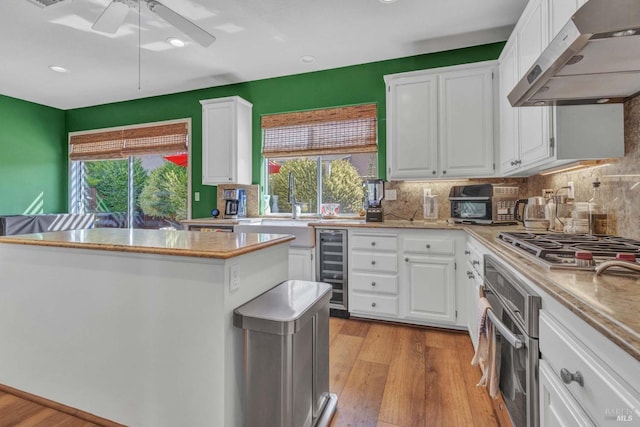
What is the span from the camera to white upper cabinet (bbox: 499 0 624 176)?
66.4 inches

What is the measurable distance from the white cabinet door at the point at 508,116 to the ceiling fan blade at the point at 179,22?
231cm

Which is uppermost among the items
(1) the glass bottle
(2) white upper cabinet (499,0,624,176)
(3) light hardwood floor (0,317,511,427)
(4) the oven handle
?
(2) white upper cabinet (499,0,624,176)

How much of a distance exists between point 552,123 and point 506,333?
4.12 feet

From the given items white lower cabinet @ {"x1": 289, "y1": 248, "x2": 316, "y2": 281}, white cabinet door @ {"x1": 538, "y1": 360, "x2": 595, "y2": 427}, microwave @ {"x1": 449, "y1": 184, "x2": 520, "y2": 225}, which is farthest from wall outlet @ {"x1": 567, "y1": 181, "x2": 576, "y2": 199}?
white lower cabinet @ {"x1": 289, "y1": 248, "x2": 316, "y2": 281}

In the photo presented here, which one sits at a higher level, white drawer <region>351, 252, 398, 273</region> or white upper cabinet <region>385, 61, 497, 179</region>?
white upper cabinet <region>385, 61, 497, 179</region>

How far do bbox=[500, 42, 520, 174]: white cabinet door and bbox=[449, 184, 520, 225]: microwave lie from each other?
8.1 inches

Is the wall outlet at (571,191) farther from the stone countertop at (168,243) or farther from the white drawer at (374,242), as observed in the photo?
the stone countertop at (168,243)

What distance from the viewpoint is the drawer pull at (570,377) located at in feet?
Answer: 2.55

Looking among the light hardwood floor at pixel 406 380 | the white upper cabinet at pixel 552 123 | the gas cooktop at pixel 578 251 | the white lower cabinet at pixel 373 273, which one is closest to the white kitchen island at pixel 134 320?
the light hardwood floor at pixel 406 380

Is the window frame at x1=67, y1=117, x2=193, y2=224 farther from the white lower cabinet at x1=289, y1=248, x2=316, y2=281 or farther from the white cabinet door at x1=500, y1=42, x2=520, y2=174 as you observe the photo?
the white cabinet door at x1=500, y1=42, x2=520, y2=174

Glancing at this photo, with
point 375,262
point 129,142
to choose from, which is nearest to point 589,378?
point 375,262

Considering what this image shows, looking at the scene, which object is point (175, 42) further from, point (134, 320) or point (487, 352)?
point (487, 352)

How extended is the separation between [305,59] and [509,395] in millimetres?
3440

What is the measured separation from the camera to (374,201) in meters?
3.34
